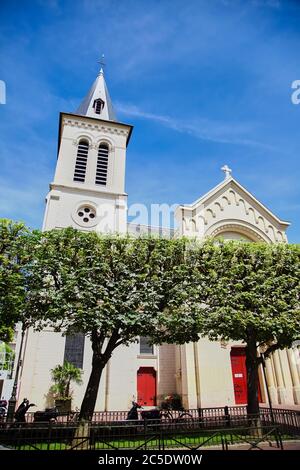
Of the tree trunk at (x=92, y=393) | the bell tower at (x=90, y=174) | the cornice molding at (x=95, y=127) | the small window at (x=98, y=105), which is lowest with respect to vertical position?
the tree trunk at (x=92, y=393)

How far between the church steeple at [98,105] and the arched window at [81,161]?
3.89 meters

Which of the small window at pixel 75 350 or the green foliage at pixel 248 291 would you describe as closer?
the green foliage at pixel 248 291

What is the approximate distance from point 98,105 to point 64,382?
26238 millimetres

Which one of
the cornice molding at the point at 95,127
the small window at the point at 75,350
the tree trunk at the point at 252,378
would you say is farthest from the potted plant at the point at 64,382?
the cornice molding at the point at 95,127

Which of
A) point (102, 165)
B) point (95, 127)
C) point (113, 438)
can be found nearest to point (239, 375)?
point (113, 438)

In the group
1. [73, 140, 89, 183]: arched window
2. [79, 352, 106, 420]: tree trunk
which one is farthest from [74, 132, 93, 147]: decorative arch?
[79, 352, 106, 420]: tree trunk

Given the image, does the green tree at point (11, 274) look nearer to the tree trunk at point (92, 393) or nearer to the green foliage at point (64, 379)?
the tree trunk at point (92, 393)

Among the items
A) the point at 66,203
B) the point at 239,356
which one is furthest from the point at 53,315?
the point at 239,356

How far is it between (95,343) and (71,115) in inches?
870

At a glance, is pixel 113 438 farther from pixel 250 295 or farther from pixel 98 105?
pixel 98 105

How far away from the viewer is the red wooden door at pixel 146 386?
22.5m

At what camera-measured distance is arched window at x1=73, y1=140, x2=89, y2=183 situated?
25.3m

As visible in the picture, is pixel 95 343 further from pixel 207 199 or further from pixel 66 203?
pixel 207 199

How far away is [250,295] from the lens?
13742 millimetres
